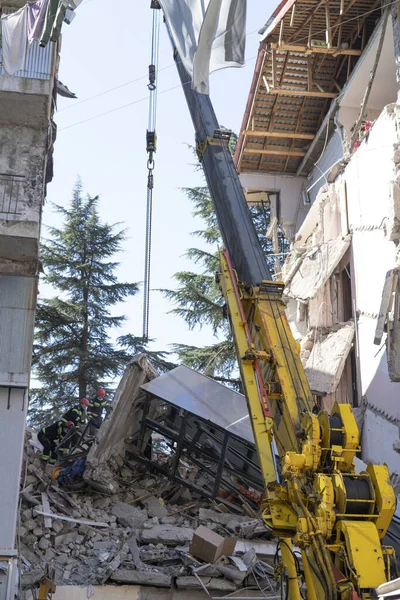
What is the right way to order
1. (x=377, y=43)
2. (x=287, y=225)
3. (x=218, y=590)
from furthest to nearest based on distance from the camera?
1. (x=287, y=225)
2. (x=377, y=43)
3. (x=218, y=590)

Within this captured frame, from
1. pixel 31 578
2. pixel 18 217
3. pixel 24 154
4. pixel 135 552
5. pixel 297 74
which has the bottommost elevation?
pixel 31 578

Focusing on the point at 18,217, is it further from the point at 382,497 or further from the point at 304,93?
the point at 304,93

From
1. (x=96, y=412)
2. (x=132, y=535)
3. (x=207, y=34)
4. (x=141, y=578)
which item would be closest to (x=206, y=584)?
(x=141, y=578)

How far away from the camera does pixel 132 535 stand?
12.0m

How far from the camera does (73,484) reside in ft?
44.8

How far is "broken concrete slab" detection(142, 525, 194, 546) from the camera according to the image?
11.8 meters

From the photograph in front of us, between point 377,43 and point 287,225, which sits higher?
point 377,43

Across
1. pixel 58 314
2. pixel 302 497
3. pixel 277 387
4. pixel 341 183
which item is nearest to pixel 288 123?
pixel 341 183

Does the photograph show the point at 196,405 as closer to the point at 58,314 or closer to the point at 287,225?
the point at 287,225

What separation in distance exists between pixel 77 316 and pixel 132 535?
16.7 m

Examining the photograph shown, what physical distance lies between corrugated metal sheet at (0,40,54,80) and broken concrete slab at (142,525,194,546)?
787 cm

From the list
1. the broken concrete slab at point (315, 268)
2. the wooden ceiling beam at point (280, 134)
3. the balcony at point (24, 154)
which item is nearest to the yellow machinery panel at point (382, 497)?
the balcony at point (24, 154)

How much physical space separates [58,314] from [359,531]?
22.0 m

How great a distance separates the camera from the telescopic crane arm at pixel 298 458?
6801 mm
